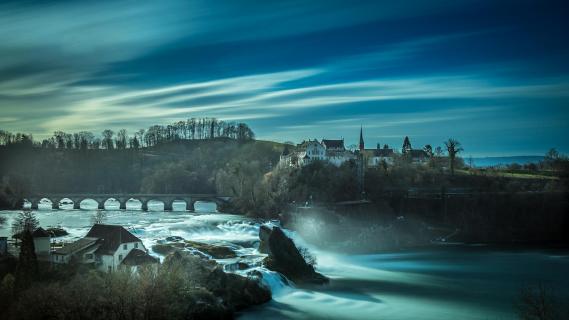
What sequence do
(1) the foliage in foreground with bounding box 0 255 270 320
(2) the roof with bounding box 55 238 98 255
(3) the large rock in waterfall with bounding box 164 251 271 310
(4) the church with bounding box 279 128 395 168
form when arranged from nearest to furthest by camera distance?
1. (1) the foliage in foreground with bounding box 0 255 270 320
2. (3) the large rock in waterfall with bounding box 164 251 271 310
3. (2) the roof with bounding box 55 238 98 255
4. (4) the church with bounding box 279 128 395 168

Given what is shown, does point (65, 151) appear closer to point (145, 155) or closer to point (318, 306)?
point (145, 155)

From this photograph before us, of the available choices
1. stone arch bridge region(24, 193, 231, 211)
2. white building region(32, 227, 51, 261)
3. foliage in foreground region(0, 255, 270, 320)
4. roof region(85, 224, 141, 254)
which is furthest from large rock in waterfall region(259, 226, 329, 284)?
stone arch bridge region(24, 193, 231, 211)

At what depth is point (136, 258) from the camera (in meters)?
35.6

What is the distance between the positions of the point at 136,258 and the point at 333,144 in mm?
67767

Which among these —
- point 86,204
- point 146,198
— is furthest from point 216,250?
point 86,204

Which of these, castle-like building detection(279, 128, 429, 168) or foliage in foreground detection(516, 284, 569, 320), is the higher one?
castle-like building detection(279, 128, 429, 168)

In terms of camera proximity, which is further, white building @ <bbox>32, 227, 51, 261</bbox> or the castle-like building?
the castle-like building

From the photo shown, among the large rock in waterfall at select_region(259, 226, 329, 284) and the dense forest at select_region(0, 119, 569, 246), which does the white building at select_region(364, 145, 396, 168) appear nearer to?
the dense forest at select_region(0, 119, 569, 246)

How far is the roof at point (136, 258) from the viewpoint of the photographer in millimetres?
35031

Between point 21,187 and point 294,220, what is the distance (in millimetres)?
63276

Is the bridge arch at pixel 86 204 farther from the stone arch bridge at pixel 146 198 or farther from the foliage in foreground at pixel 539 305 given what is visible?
the foliage in foreground at pixel 539 305

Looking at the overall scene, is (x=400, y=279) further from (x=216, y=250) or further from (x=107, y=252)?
(x=107, y=252)

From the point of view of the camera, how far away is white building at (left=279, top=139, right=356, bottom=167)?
303 ft

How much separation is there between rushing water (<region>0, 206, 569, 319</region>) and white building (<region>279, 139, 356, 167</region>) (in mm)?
27677
